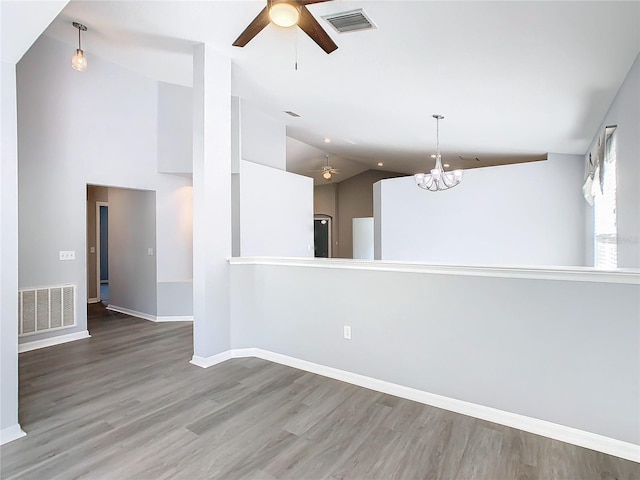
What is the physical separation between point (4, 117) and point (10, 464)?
2021mm

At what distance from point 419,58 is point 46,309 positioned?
195 inches

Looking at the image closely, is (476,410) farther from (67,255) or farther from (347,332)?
(67,255)

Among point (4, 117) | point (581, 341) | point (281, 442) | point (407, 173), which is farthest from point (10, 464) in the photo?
point (407, 173)

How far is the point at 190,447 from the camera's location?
2068mm


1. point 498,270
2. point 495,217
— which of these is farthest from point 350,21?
point 495,217

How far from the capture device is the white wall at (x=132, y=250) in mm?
5266

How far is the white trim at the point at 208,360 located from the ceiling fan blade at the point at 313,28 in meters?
3.00

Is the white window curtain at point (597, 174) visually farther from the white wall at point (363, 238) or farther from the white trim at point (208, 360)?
the white wall at point (363, 238)

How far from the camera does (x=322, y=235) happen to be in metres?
12.7

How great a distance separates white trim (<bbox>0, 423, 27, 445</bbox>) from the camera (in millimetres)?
2084

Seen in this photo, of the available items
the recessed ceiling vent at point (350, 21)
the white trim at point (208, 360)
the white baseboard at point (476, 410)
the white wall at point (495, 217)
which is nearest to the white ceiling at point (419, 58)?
the recessed ceiling vent at point (350, 21)

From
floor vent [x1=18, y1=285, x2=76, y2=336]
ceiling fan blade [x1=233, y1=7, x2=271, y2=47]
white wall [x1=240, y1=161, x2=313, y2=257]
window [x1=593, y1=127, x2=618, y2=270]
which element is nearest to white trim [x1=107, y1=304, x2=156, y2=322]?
floor vent [x1=18, y1=285, x2=76, y2=336]

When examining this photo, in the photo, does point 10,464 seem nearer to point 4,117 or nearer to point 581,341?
point 4,117

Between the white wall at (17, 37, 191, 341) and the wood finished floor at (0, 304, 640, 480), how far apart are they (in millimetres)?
1488
